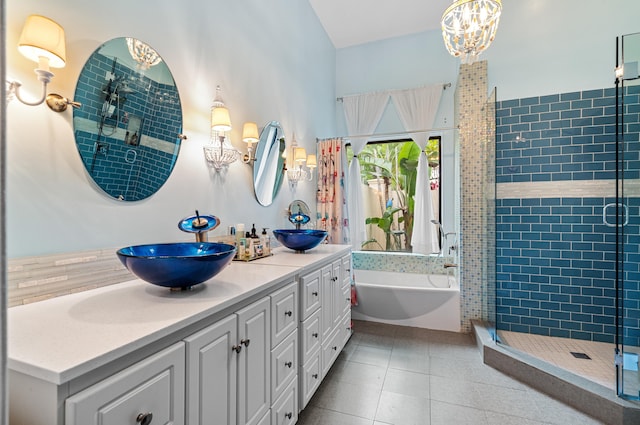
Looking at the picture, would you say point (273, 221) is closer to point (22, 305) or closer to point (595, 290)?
point (22, 305)

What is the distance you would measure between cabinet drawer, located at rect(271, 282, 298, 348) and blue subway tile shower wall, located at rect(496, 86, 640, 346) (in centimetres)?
228

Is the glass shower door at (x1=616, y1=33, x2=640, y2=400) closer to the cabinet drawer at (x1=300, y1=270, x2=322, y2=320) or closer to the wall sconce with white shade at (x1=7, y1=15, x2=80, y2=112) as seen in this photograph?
the cabinet drawer at (x1=300, y1=270, x2=322, y2=320)

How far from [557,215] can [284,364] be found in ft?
8.94

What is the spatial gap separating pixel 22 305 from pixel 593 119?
3.86 metres

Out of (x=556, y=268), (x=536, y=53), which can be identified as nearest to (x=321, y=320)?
(x=556, y=268)

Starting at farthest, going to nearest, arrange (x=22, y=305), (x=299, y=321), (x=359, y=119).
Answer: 1. (x=359, y=119)
2. (x=299, y=321)
3. (x=22, y=305)

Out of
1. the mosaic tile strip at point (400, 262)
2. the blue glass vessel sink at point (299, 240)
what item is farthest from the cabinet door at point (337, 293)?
the mosaic tile strip at point (400, 262)

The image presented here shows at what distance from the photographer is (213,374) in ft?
3.00

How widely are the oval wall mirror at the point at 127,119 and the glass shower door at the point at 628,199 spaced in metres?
2.68

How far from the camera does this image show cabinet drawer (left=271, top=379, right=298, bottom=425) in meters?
1.30

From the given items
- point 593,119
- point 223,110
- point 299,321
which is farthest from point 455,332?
point 223,110

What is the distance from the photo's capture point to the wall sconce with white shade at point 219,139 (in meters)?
1.63

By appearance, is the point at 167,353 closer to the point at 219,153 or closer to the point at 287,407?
the point at 287,407

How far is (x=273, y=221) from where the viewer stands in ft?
8.02
